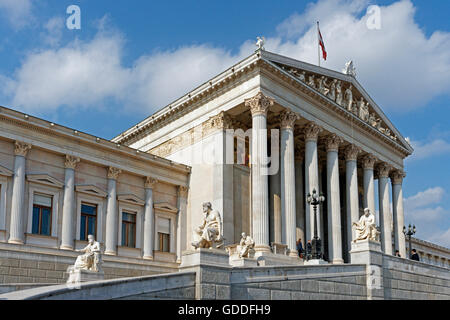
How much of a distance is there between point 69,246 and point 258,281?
15.3m

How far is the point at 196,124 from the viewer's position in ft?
129

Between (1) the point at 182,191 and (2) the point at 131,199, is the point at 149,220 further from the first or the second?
(1) the point at 182,191

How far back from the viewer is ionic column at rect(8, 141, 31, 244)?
97.4ft

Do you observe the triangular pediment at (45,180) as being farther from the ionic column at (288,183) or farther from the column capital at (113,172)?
the ionic column at (288,183)

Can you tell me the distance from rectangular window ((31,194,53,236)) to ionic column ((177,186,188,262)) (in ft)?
30.9

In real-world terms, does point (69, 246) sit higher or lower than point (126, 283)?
higher

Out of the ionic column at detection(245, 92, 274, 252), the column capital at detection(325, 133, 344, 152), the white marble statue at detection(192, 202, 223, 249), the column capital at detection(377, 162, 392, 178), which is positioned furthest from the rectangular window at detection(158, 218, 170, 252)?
the column capital at detection(377, 162, 392, 178)

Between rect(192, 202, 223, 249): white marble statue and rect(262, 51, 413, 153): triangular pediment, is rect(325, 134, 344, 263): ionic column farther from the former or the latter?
rect(192, 202, 223, 249): white marble statue

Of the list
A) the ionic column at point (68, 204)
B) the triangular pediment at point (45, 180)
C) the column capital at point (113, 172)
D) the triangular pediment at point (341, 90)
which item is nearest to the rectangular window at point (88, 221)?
the ionic column at point (68, 204)

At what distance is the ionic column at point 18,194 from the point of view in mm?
29688

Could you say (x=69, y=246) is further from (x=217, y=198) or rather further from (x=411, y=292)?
(x=411, y=292)

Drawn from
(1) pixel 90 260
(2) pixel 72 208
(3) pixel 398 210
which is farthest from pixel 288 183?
(3) pixel 398 210
